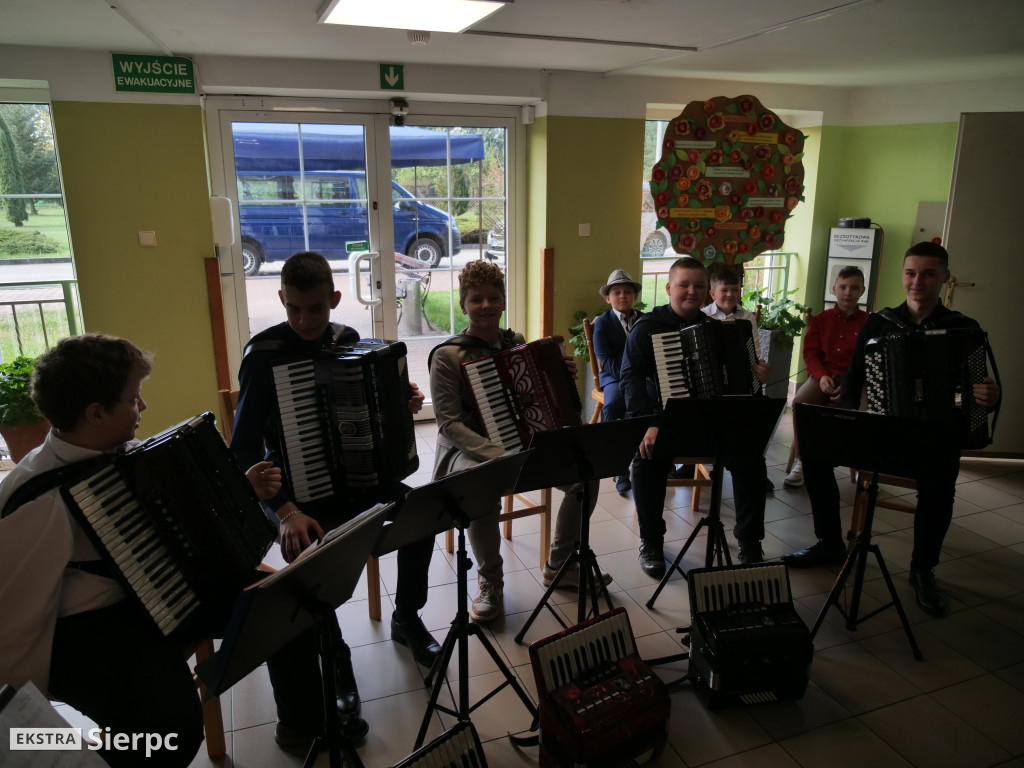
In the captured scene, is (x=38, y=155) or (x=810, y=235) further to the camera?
(x=810, y=235)

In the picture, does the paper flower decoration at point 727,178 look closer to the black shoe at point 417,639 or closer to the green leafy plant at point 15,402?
the black shoe at point 417,639

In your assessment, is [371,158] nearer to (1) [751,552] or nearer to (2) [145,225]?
(2) [145,225]

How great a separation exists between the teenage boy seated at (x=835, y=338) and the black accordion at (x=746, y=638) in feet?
4.97

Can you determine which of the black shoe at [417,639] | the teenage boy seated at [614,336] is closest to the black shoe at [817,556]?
the teenage boy seated at [614,336]

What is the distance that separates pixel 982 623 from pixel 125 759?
9.33 feet

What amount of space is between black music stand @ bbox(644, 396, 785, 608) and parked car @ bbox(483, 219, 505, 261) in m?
2.75

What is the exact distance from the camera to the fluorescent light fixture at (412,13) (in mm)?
2650

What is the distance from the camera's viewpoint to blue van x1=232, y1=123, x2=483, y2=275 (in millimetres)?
4266

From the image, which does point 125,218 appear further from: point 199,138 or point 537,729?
point 537,729

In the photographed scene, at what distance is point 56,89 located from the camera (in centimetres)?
366

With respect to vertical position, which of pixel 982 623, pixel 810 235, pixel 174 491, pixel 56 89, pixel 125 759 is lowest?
pixel 982 623

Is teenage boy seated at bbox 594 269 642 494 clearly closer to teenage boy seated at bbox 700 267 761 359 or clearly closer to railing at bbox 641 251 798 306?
teenage boy seated at bbox 700 267 761 359

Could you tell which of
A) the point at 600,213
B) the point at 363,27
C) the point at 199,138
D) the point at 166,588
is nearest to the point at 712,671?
the point at 166,588

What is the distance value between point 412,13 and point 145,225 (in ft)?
6.99
